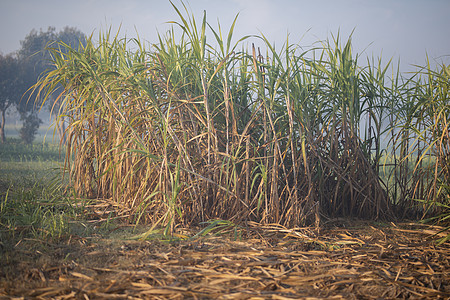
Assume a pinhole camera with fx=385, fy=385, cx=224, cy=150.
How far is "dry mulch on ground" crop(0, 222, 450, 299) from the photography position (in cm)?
191

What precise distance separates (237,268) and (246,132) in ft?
3.82

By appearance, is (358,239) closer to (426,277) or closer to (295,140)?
(426,277)

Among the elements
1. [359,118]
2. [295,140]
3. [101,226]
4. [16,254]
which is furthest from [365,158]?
[16,254]

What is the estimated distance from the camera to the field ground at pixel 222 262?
6.32ft

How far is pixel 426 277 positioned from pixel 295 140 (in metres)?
1.40

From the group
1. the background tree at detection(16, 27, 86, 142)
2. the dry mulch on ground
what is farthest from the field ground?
the background tree at detection(16, 27, 86, 142)

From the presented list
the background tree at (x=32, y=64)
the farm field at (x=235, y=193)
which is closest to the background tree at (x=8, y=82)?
the background tree at (x=32, y=64)

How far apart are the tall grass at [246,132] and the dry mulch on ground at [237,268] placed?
1.07 feet

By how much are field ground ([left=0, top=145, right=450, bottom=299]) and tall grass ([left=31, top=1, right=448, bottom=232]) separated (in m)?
0.26

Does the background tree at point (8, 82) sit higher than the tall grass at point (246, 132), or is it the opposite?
the background tree at point (8, 82)

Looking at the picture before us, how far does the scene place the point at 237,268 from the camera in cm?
221

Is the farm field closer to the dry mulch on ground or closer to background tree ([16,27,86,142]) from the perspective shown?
the dry mulch on ground

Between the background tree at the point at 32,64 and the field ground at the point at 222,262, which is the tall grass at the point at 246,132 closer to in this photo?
the field ground at the point at 222,262

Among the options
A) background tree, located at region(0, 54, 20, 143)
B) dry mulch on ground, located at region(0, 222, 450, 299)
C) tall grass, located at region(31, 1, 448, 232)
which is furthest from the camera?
background tree, located at region(0, 54, 20, 143)
